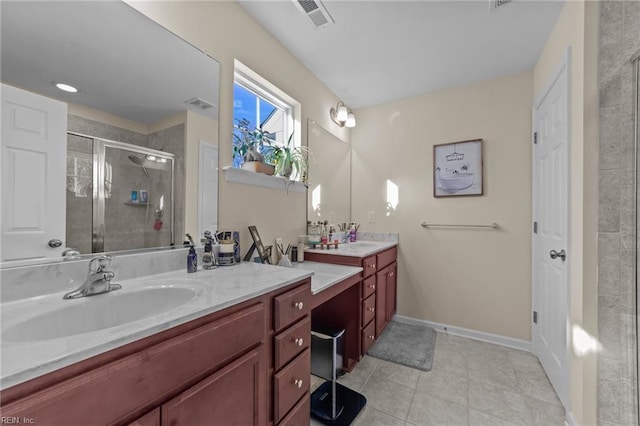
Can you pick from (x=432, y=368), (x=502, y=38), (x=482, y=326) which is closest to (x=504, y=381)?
(x=432, y=368)

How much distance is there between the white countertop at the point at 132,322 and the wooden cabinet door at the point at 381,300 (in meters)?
1.24

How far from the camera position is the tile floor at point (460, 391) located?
1.52m

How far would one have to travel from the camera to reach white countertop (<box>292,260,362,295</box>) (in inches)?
57.1

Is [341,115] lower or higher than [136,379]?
higher

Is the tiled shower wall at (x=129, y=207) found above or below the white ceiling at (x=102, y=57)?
below

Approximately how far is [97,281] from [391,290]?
2.41 m

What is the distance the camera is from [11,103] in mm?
850

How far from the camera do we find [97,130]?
106 centimetres

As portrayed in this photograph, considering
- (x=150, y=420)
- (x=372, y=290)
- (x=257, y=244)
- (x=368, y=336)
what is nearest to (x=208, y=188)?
(x=257, y=244)

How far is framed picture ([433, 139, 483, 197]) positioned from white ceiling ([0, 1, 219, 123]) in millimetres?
2298

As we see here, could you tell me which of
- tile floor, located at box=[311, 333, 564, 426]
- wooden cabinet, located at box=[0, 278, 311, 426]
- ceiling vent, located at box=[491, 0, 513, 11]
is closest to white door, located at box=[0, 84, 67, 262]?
wooden cabinet, located at box=[0, 278, 311, 426]

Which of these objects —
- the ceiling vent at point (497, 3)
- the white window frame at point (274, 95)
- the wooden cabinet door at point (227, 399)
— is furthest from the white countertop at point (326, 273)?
the ceiling vent at point (497, 3)

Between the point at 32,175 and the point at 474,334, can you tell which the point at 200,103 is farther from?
the point at 474,334

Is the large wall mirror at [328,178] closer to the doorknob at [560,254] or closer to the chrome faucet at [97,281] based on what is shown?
the chrome faucet at [97,281]
